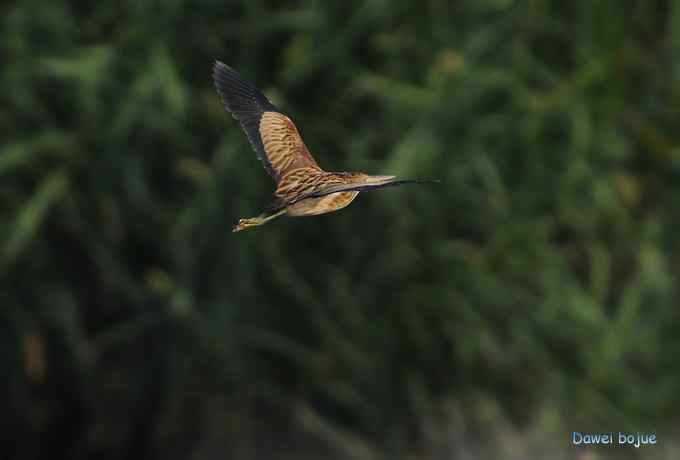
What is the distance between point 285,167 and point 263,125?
0.18 m

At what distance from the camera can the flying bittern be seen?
3.93ft

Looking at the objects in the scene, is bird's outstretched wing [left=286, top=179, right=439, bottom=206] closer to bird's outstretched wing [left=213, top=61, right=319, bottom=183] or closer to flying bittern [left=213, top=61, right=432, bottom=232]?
flying bittern [left=213, top=61, right=432, bottom=232]

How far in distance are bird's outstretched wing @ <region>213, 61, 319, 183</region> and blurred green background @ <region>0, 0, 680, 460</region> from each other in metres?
1.54

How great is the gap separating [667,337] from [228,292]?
1256mm

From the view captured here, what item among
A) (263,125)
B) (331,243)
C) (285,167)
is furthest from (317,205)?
(331,243)

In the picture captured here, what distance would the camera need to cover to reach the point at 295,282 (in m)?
3.39

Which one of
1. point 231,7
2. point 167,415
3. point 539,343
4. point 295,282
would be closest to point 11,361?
point 167,415

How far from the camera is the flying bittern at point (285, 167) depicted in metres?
1.20

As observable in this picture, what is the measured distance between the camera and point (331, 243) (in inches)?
138

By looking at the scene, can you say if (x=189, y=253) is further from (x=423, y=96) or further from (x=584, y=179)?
(x=584, y=179)

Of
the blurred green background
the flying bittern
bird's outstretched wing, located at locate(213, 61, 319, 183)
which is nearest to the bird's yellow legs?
the flying bittern

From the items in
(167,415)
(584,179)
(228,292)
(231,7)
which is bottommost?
(167,415)

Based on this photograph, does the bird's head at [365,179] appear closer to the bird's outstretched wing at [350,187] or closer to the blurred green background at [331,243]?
the bird's outstretched wing at [350,187]

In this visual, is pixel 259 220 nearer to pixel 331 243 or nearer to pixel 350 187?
pixel 350 187
